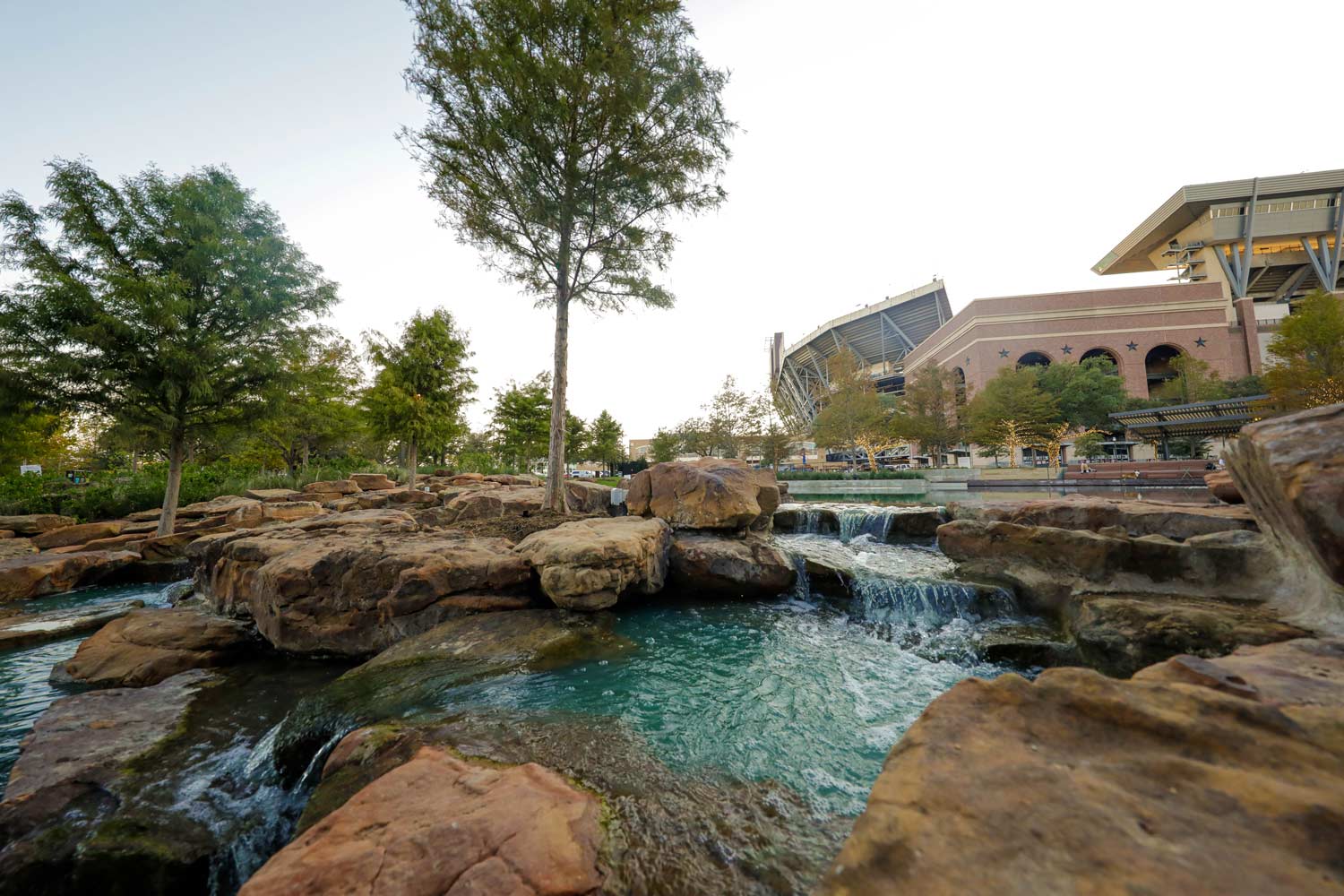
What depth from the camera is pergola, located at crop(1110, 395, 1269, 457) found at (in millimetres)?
17781

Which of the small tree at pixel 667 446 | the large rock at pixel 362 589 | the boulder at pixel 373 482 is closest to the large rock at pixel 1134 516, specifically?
the large rock at pixel 362 589

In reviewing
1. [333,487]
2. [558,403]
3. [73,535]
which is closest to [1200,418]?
[558,403]

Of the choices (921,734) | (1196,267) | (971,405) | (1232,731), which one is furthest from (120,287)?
(1196,267)

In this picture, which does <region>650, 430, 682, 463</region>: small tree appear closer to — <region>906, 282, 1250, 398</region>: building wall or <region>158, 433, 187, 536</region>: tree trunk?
<region>906, 282, 1250, 398</region>: building wall

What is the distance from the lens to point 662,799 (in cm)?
228

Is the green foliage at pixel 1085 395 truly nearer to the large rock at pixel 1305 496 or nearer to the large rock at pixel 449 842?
the large rock at pixel 1305 496

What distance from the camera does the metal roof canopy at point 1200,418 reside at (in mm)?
17766

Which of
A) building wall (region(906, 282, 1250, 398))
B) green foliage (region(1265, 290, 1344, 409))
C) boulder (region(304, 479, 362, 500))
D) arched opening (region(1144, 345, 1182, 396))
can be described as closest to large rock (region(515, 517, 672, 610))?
boulder (region(304, 479, 362, 500))

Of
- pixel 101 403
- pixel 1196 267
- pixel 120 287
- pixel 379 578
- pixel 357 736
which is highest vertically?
pixel 1196 267

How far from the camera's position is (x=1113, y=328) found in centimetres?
4009

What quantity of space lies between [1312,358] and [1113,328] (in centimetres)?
2082

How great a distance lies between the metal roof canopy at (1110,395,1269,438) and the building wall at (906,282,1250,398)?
19.8 meters

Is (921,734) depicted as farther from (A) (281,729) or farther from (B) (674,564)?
(B) (674,564)

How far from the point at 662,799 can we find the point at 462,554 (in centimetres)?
396
